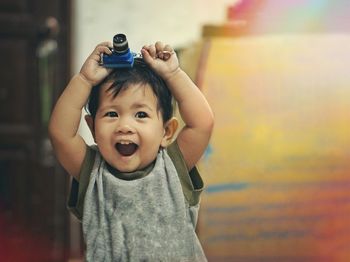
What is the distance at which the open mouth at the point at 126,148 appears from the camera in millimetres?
649

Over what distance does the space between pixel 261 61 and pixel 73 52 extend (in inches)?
18.4

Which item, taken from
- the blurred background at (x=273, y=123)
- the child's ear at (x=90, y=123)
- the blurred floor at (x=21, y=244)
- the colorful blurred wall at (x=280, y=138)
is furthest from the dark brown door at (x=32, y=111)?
the child's ear at (x=90, y=123)

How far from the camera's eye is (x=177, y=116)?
68 cm

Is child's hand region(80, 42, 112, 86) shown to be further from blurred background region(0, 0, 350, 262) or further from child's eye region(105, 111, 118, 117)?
blurred background region(0, 0, 350, 262)

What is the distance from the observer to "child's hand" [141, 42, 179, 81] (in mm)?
648

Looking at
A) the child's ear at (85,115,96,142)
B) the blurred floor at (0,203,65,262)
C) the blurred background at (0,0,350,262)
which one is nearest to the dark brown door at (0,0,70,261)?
the blurred floor at (0,203,65,262)

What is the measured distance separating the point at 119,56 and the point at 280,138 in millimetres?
612

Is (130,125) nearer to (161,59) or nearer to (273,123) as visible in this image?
(161,59)

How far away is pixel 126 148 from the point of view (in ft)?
2.14

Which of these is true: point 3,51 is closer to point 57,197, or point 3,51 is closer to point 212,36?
point 57,197

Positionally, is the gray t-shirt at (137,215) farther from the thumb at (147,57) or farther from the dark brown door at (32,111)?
the dark brown door at (32,111)

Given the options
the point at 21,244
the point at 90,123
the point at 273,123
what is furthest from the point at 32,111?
the point at 90,123

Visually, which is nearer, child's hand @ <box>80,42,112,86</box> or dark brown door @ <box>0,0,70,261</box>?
child's hand @ <box>80,42,112,86</box>

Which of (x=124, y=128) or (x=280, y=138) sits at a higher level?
(x=124, y=128)
